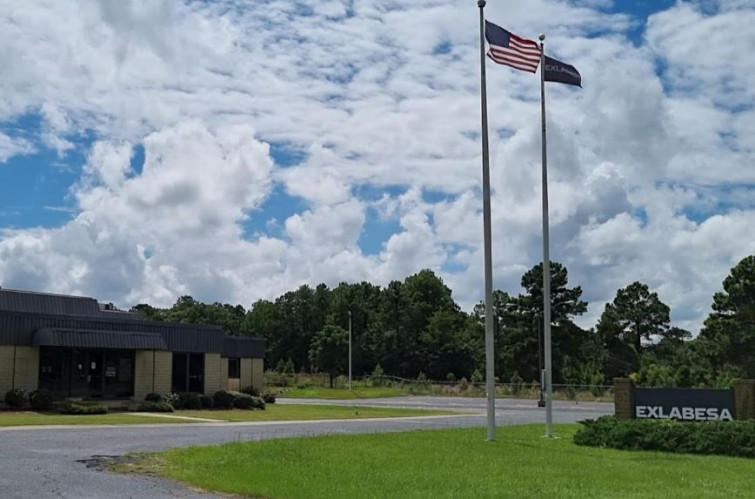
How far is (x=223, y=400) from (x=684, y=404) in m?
23.8

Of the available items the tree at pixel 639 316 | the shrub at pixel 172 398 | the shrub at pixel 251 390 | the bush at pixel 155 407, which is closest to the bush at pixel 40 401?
the bush at pixel 155 407

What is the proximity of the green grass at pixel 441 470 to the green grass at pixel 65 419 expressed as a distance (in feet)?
37.3

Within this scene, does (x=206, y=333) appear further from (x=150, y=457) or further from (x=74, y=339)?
(x=150, y=457)

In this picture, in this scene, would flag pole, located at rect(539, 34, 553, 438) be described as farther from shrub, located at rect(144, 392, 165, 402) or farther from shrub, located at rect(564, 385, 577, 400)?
shrub, located at rect(564, 385, 577, 400)

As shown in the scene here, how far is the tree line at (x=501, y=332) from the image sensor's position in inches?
2330

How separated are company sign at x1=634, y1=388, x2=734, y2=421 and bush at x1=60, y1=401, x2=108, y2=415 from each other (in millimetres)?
21027

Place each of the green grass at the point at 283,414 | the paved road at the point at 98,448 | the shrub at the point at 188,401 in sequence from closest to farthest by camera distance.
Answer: the paved road at the point at 98,448 → the green grass at the point at 283,414 → the shrub at the point at 188,401

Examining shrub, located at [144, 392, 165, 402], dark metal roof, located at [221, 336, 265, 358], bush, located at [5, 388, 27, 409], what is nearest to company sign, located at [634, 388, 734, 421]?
shrub, located at [144, 392, 165, 402]

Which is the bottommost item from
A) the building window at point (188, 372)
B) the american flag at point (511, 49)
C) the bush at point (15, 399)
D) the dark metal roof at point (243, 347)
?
the bush at point (15, 399)

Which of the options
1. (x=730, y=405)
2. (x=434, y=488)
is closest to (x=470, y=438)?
(x=730, y=405)

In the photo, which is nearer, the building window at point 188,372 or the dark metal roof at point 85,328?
the dark metal roof at point 85,328

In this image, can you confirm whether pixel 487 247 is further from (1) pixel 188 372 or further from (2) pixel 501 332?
(2) pixel 501 332

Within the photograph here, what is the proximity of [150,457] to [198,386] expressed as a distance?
27.2m

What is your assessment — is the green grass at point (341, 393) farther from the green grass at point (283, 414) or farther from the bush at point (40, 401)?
the bush at point (40, 401)
